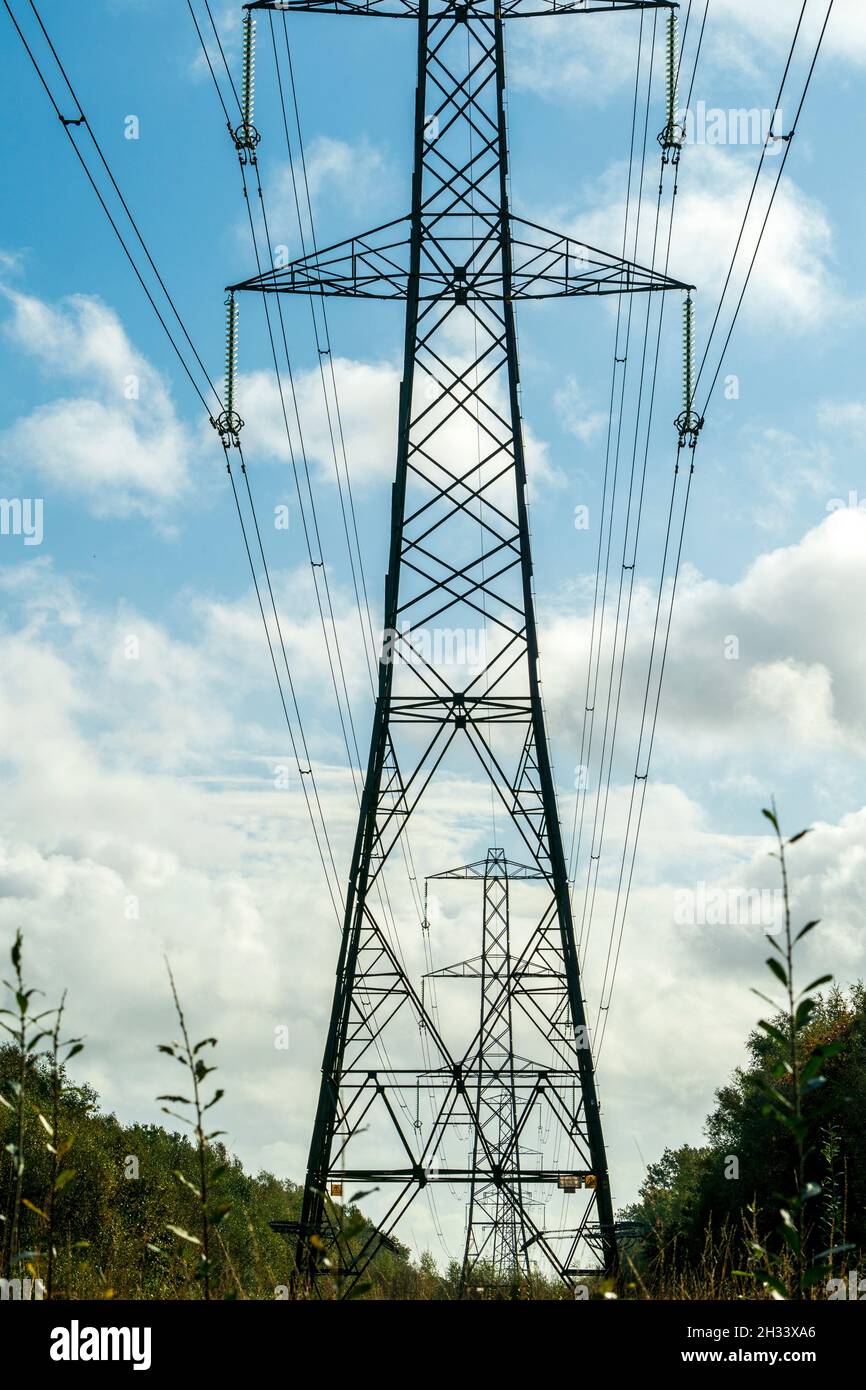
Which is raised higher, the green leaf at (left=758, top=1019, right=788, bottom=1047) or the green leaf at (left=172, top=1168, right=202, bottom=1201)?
the green leaf at (left=758, top=1019, right=788, bottom=1047)

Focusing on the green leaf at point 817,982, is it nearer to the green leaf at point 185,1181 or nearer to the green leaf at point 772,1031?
the green leaf at point 772,1031

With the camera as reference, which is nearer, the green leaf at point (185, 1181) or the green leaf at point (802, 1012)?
the green leaf at point (802, 1012)

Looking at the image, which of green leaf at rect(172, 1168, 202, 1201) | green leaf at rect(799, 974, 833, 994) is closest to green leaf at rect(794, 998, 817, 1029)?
green leaf at rect(799, 974, 833, 994)

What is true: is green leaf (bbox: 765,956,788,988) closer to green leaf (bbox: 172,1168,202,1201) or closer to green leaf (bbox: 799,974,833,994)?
green leaf (bbox: 799,974,833,994)

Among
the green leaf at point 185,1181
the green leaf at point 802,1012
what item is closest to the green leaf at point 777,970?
the green leaf at point 802,1012

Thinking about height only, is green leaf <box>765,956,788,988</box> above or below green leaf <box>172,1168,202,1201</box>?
above

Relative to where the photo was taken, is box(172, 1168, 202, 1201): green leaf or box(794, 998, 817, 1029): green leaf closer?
box(794, 998, 817, 1029): green leaf

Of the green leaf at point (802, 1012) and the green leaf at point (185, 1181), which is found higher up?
the green leaf at point (802, 1012)

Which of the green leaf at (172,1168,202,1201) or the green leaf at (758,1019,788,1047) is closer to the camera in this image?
the green leaf at (758,1019,788,1047)

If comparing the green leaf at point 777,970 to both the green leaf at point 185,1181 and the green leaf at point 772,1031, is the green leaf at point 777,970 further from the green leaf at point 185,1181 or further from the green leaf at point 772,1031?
the green leaf at point 185,1181
